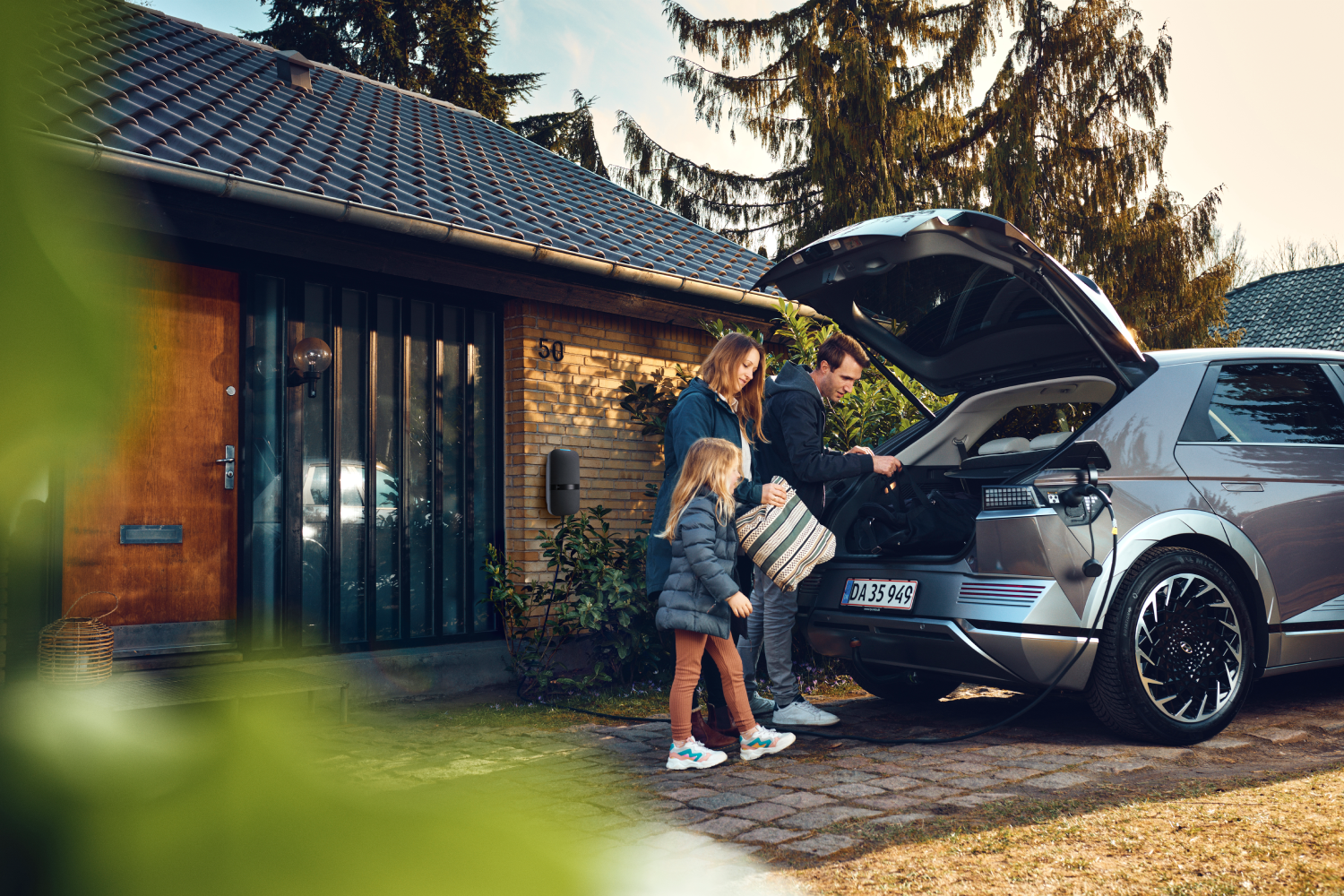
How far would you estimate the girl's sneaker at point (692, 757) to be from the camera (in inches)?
172

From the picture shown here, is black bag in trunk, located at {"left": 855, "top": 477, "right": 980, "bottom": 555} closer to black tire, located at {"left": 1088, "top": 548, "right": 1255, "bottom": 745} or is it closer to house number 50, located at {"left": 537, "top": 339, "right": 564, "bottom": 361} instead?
black tire, located at {"left": 1088, "top": 548, "right": 1255, "bottom": 745}

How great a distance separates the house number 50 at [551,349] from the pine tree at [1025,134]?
9068 mm

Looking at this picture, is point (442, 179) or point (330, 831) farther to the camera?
point (442, 179)

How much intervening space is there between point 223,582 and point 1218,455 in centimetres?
531

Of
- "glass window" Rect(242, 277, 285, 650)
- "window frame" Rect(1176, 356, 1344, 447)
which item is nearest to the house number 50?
"glass window" Rect(242, 277, 285, 650)

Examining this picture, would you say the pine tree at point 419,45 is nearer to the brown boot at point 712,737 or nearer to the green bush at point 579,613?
the green bush at point 579,613

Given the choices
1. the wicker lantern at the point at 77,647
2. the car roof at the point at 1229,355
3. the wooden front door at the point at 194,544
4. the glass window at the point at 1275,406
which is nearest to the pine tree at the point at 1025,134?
the car roof at the point at 1229,355

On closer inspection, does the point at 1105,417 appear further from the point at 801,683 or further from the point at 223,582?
the point at 223,582

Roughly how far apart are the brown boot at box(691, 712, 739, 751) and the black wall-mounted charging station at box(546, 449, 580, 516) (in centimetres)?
231

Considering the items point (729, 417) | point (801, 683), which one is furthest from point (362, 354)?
point (801, 683)

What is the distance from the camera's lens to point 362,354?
6418 millimetres

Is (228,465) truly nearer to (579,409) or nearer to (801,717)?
(579,409)

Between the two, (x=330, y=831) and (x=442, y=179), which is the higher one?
(x=442, y=179)

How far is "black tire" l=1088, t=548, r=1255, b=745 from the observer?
4328mm
